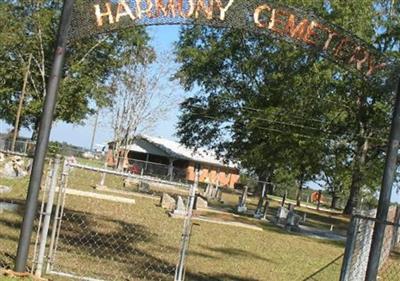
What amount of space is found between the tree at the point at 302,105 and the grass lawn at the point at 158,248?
57.8ft

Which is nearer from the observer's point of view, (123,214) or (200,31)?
(123,214)

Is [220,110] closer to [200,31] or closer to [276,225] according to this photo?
[200,31]

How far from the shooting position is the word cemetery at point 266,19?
24.2ft

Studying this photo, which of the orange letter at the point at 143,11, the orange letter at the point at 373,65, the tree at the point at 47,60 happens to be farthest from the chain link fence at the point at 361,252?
the tree at the point at 47,60

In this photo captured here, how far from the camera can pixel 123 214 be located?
61.9 ft

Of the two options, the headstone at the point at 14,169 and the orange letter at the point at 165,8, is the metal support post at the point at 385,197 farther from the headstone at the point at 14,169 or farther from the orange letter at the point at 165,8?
the headstone at the point at 14,169

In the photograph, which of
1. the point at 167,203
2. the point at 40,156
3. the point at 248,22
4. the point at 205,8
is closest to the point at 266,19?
the point at 248,22

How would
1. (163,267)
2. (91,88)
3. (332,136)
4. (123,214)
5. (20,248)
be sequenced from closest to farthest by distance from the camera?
(20,248)
(163,267)
(123,214)
(332,136)
(91,88)

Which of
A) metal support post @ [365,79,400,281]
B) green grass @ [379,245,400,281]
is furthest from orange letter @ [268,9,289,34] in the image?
green grass @ [379,245,400,281]

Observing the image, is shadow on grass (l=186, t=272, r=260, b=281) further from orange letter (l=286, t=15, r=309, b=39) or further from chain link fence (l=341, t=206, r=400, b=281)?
Answer: orange letter (l=286, t=15, r=309, b=39)

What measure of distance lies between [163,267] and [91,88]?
Result: 148 feet

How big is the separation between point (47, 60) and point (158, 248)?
42.1m

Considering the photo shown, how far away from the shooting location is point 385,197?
22.5ft

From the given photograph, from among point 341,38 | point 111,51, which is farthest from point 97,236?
point 111,51
